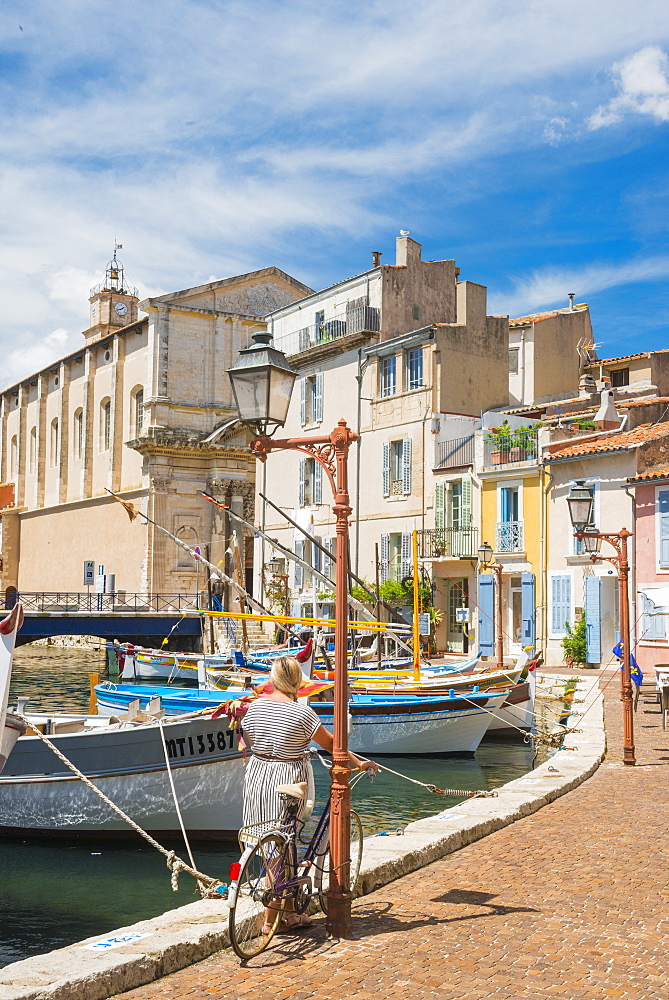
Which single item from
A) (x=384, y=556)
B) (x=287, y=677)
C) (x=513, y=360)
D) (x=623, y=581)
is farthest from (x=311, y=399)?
(x=287, y=677)

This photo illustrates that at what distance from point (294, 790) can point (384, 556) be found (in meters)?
32.0

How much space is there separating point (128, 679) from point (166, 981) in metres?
35.5

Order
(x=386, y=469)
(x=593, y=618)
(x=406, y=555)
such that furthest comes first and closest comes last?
(x=386, y=469) → (x=406, y=555) → (x=593, y=618)

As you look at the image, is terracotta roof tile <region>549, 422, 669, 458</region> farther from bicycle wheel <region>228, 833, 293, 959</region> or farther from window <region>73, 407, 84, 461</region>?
window <region>73, 407, 84, 461</region>

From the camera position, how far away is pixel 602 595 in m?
30.7

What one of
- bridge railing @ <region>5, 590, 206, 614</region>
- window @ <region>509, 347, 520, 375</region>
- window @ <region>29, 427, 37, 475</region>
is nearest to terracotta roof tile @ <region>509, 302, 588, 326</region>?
window @ <region>509, 347, 520, 375</region>

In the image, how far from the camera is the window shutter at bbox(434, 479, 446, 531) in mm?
35969

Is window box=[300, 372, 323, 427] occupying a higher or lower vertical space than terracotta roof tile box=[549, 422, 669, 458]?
higher

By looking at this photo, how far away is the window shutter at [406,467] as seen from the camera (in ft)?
123

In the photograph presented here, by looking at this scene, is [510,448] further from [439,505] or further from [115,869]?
[115,869]

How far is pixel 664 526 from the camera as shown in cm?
2789

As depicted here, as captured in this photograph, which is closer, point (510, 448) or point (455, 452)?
point (510, 448)

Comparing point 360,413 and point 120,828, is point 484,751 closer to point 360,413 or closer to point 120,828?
point 120,828

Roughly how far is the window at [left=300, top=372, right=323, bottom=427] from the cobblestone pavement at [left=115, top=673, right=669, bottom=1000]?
110ft
